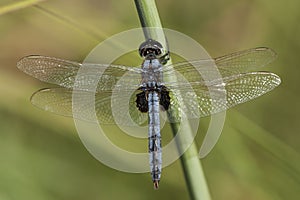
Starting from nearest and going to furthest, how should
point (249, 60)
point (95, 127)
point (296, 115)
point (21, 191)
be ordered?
point (249, 60)
point (95, 127)
point (21, 191)
point (296, 115)

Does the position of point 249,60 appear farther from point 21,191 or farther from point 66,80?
point 21,191

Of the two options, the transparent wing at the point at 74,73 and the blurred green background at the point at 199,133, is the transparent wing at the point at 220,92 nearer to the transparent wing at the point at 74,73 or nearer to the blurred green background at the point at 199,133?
the transparent wing at the point at 74,73

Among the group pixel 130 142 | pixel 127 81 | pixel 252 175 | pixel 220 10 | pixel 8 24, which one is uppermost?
pixel 8 24

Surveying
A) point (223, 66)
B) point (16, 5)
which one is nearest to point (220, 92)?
point (223, 66)

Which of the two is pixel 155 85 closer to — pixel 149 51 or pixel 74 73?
pixel 149 51

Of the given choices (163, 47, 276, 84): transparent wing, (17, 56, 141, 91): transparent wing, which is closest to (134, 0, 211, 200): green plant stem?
(163, 47, 276, 84): transparent wing

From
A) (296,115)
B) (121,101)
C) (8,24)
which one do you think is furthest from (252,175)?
(8,24)

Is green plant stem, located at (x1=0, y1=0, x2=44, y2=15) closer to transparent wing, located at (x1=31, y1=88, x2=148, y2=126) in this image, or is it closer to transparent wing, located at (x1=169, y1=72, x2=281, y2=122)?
transparent wing, located at (x1=31, y1=88, x2=148, y2=126)

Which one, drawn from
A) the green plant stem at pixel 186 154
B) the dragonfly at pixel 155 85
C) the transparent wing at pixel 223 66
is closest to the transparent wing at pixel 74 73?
the dragonfly at pixel 155 85
